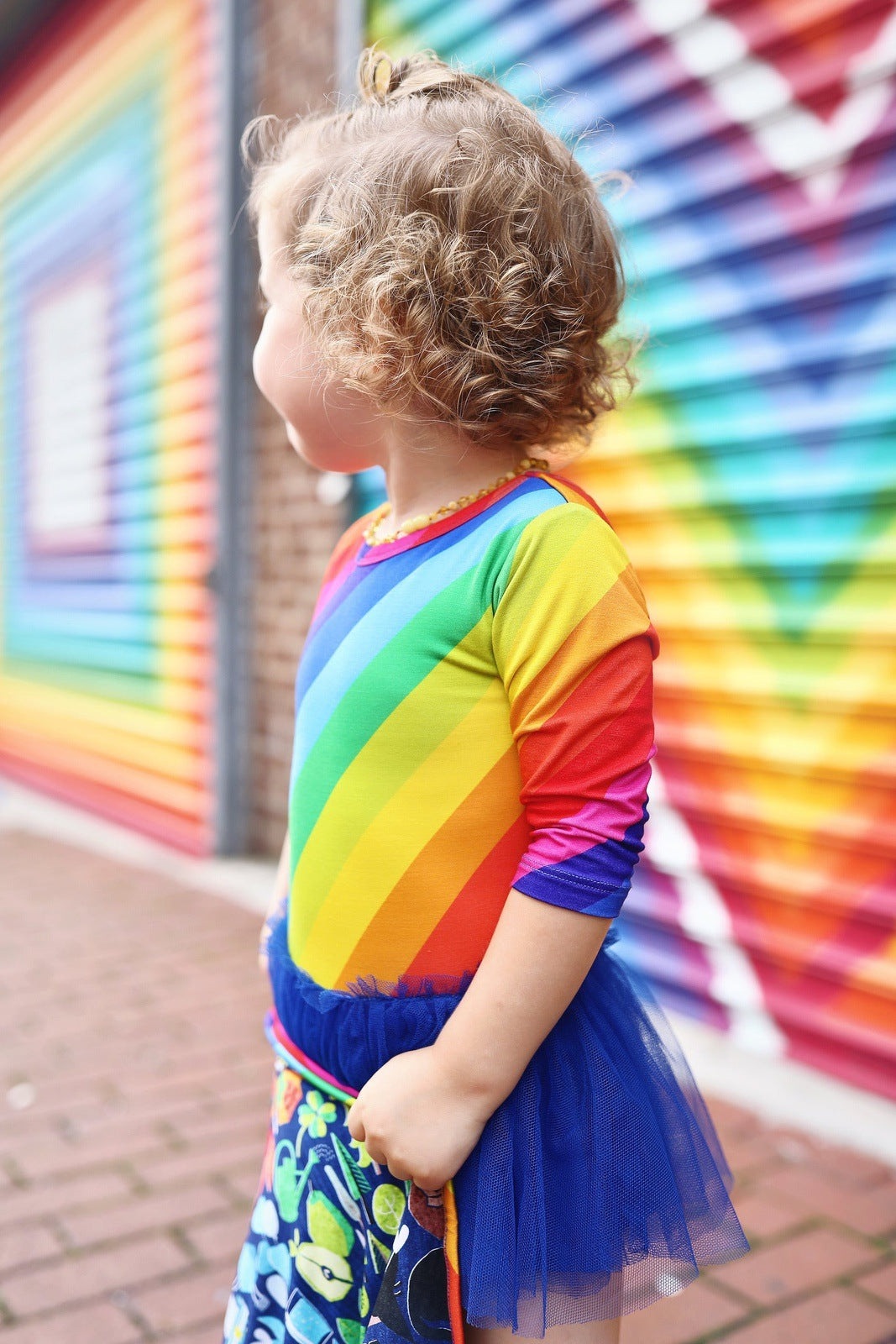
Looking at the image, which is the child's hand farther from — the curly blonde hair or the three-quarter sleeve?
the curly blonde hair

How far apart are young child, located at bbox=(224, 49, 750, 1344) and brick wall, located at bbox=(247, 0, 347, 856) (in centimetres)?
348

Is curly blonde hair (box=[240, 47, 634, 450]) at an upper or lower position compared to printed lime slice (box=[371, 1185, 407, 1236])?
upper

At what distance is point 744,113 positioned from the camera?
3.06 meters

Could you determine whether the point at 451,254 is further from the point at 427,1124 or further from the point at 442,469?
the point at 427,1124

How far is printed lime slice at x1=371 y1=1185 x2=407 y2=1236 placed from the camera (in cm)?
125

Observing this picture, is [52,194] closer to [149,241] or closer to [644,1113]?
[149,241]

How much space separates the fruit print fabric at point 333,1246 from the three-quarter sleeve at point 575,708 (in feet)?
1.16

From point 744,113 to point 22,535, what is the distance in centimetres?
591

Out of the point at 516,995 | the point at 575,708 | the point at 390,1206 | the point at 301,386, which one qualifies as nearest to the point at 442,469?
the point at 301,386

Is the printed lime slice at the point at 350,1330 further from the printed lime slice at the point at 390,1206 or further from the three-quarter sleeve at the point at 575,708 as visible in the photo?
the three-quarter sleeve at the point at 575,708

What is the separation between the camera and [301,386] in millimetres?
1306

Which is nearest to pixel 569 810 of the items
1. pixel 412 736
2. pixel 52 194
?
pixel 412 736

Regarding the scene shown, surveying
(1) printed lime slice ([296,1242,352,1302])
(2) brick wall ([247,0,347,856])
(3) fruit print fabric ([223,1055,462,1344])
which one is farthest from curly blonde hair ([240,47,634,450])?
(2) brick wall ([247,0,347,856])

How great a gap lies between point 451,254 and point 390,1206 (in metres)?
0.95
